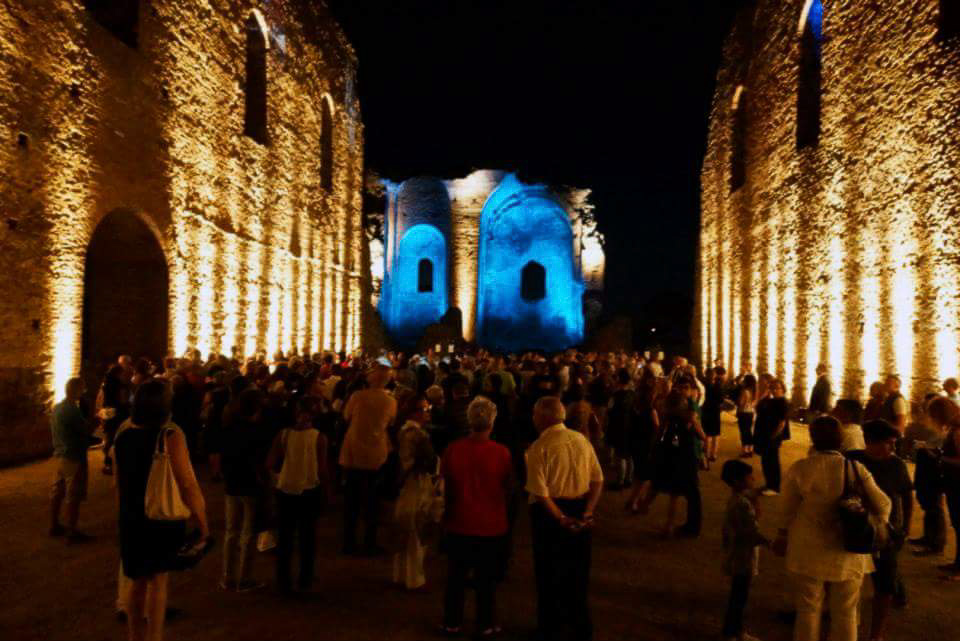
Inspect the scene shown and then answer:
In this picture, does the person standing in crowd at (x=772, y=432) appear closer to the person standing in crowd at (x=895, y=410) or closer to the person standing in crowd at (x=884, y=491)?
the person standing in crowd at (x=895, y=410)

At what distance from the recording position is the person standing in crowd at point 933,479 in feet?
17.9

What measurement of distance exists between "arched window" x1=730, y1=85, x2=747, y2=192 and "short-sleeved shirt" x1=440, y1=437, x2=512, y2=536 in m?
19.4

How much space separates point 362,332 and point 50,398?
1806 centimetres

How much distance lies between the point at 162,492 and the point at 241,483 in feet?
4.65

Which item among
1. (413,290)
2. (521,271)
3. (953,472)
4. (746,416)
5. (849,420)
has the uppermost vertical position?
(521,271)

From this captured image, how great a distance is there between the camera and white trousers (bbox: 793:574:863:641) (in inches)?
134

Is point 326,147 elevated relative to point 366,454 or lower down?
elevated

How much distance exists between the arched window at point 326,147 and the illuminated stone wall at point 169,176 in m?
1.09

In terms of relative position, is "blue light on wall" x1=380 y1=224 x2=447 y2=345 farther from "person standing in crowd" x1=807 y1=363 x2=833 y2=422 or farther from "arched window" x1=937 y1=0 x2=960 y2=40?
"arched window" x1=937 y1=0 x2=960 y2=40

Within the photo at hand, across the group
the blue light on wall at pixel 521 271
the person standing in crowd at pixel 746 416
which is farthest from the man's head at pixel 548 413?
the blue light on wall at pixel 521 271

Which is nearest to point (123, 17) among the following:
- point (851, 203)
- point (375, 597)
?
point (375, 597)

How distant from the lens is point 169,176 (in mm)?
12617

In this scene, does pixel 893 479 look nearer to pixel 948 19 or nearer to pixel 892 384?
pixel 892 384

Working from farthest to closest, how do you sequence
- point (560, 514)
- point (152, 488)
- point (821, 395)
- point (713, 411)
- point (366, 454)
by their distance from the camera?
point (821, 395) → point (713, 411) → point (366, 454) → point (560, 514) → point (152, 488)
